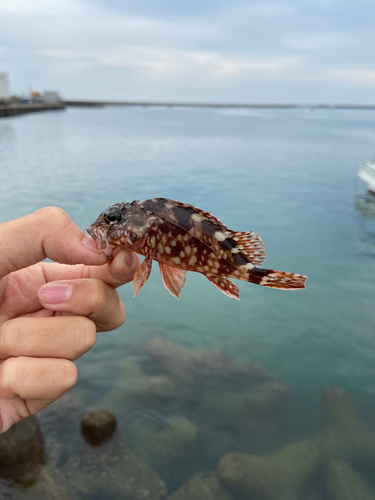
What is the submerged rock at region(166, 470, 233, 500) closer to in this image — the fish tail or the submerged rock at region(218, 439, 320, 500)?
the submerged rock at region(218, 439, 320, 500)

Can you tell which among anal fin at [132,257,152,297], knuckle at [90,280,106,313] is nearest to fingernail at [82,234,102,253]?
anal fin at [132,257,152,297]

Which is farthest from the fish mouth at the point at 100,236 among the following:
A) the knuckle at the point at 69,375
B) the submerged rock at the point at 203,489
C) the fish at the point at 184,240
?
the submerged rock at the point at 203,489

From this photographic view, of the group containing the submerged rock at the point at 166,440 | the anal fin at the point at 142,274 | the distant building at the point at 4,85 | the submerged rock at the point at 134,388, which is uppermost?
the distant building at the point at 4,85

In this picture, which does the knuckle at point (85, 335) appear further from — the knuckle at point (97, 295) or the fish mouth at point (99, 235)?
the fish mouth at point (99, 235)

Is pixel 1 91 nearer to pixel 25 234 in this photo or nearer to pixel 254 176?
pixel 254 176

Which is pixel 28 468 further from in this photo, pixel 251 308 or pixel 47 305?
pixel 251 308

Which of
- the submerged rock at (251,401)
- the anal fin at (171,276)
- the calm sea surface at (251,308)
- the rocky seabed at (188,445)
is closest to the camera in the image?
the anal fin at (171,276)

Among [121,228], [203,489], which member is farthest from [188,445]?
[121,228]

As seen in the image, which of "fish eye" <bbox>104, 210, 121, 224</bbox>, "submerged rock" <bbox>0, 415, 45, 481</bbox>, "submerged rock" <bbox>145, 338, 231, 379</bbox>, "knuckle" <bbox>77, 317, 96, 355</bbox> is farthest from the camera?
"submerged rock" <bbox>145, 338, 231, 379</bbox>
